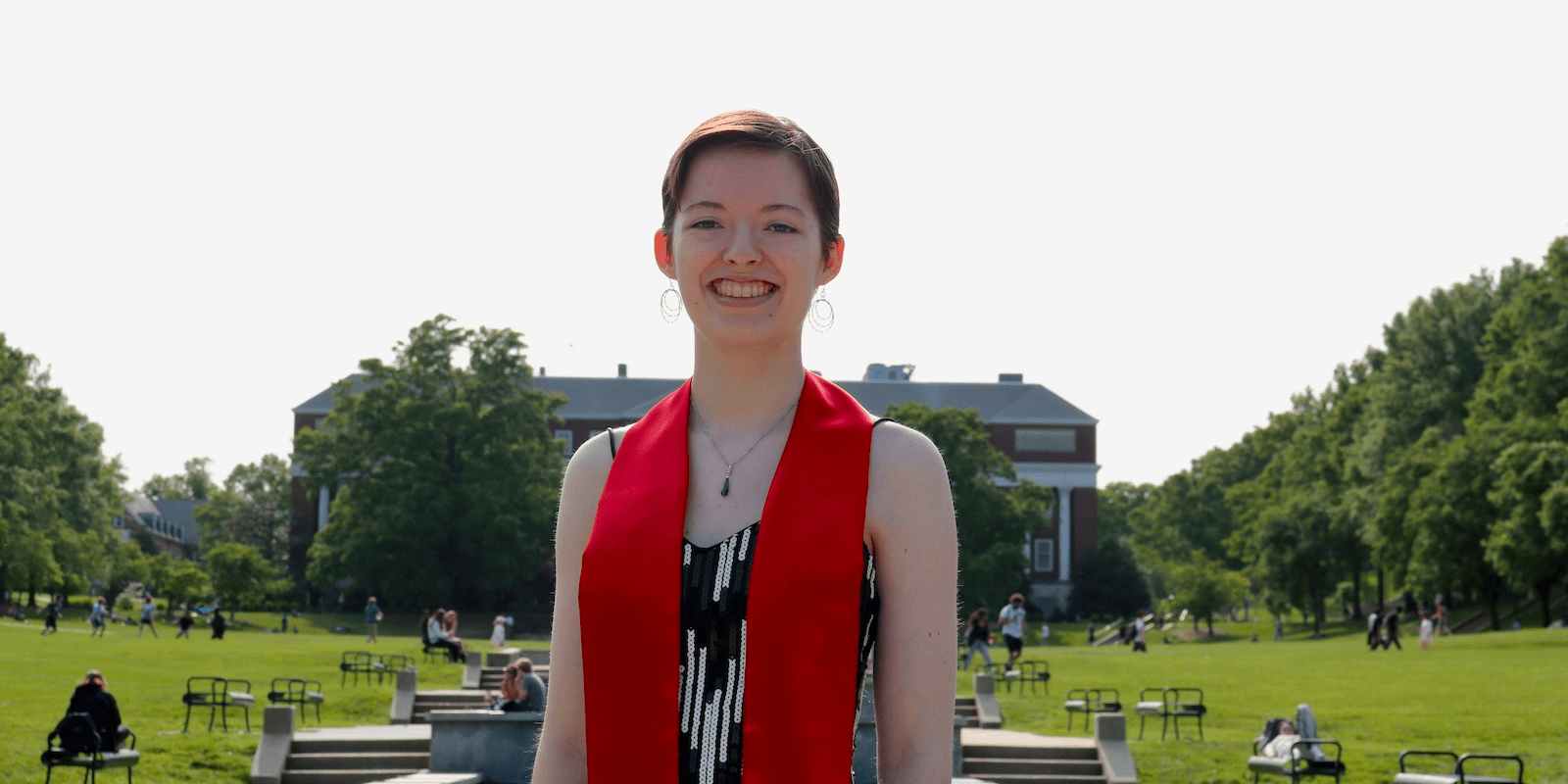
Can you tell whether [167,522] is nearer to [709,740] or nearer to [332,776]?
[332,776]

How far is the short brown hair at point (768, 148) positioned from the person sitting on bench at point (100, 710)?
16208 mm

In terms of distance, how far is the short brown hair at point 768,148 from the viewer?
2436 millimetres

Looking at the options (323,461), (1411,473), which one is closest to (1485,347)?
(1411,473)

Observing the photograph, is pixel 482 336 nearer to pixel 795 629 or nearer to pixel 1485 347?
pixel 1485 347

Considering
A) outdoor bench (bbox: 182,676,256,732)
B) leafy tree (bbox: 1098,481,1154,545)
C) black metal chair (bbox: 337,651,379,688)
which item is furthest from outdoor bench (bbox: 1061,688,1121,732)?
leafy tree (bbox: 1098,481,1154,545)

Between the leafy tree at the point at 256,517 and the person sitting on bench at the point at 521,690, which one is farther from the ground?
the leafy tree at the point at 256,517

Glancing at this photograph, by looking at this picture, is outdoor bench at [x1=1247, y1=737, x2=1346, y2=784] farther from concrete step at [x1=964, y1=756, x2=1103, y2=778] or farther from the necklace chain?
the necklace chain

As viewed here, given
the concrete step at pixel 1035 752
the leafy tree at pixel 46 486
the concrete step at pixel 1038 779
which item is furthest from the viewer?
the leafy tree at pixel 46 486

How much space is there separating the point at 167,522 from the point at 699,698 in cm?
A: 15983

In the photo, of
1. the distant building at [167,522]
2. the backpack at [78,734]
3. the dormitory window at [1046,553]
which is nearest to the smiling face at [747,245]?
the backpack at [78,734]

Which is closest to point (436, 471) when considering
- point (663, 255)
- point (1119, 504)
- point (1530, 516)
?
point (1530, 516)

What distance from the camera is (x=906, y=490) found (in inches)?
93.1

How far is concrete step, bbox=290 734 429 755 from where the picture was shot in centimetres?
2031

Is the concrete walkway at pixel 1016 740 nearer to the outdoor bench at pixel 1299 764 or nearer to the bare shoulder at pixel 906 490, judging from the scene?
the outdoor bench at pixel 1299 764
